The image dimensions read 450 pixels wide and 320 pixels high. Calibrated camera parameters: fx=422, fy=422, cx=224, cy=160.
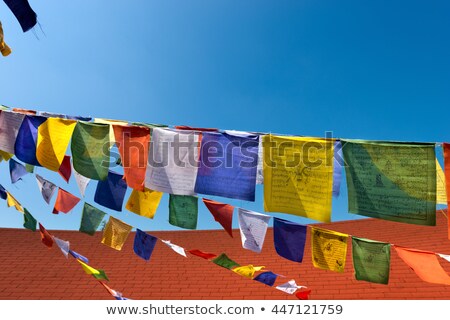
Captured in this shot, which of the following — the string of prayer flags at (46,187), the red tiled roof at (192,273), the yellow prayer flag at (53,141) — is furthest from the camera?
the red tiled roof at (192,273)

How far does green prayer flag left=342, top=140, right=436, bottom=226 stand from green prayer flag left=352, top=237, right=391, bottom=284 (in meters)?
0.55

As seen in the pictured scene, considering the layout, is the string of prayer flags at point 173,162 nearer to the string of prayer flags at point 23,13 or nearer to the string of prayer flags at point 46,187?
the string of prayer flags at point 23,13

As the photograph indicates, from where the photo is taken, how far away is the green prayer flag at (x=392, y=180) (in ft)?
11.7

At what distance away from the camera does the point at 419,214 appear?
3568 millimetres

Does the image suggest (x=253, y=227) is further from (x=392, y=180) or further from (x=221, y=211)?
(x=392, y=180)

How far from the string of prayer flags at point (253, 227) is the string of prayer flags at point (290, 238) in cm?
14

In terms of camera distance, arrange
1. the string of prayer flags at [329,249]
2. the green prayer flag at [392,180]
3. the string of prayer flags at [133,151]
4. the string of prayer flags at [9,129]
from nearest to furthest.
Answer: the green prayer flag at [392,180] → the string of prayer flags at [329,249] → the string of prayer flags at [133,151] → the string of prayer flags at [9,129]

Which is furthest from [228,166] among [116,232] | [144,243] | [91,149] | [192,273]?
[192,273]

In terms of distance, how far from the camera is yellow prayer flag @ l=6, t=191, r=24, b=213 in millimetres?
5746

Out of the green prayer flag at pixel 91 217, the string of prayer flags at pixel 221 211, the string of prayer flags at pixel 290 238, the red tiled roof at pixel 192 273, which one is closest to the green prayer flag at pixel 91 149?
the green prayer flag at pixel 91 217

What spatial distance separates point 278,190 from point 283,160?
11.5 inches

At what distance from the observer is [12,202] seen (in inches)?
229
